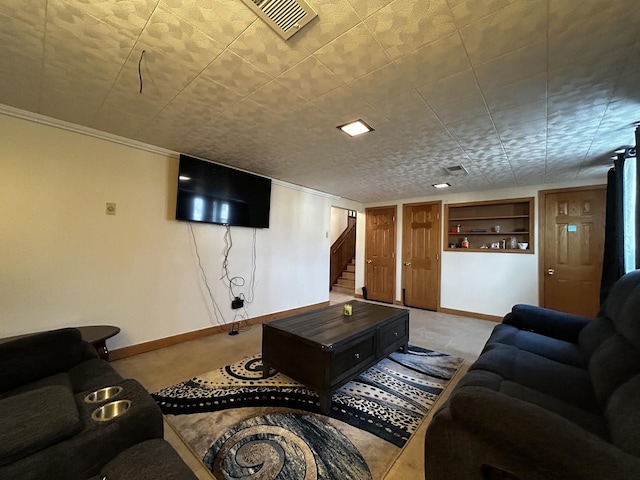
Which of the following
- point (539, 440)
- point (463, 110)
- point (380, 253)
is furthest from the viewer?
point (380, 253)

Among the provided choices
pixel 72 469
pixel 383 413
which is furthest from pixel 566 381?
pixel 72 469

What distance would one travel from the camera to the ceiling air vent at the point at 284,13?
1.22 meters

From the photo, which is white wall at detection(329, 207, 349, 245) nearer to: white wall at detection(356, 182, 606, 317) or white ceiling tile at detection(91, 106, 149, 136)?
white wall at detection(356, 182, 606, 317)

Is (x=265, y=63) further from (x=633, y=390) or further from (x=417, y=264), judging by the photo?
(x=417, y=264)

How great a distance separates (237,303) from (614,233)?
188 inches

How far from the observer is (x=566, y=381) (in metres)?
1.54

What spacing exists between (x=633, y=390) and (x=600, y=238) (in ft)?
12.8

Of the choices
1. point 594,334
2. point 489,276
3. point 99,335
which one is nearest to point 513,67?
point 594,334

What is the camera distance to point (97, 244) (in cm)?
268

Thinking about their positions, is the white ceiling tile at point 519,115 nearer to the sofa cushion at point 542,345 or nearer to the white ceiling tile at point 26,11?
the sofa cushion at point 542,345

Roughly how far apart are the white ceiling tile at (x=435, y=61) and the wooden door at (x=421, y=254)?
3.98m

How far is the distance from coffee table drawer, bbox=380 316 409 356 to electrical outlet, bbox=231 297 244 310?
7.41 feet

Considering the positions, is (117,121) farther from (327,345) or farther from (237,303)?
(327,345)

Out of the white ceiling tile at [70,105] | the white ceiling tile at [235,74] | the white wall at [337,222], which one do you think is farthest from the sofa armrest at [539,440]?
the white wall at [337,222]
